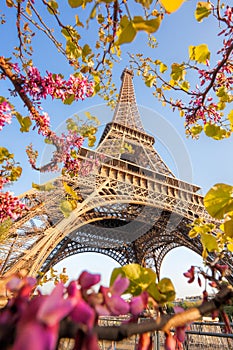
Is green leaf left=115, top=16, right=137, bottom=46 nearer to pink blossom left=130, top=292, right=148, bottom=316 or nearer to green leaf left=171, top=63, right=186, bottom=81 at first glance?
pink blossom left=130, top=292, right=148, bottom=316

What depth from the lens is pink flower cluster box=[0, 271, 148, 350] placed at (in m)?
0.23

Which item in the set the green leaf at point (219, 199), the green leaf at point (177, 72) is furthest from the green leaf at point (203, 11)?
the green leaf at point (219, 199)

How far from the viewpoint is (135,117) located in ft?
73.7

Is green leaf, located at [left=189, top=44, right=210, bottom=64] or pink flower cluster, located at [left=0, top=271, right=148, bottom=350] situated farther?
green leaf, located at [left=189, top=44, right=210, bottom=64]

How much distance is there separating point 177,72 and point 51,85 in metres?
0.99

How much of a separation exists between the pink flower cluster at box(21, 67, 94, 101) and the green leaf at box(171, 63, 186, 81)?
2.59 feet

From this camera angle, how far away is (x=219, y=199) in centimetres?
84

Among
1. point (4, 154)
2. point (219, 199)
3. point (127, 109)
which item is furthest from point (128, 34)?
point (127, 109)

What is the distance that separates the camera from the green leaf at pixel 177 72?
5.50 feet

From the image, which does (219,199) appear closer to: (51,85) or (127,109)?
(51,85)

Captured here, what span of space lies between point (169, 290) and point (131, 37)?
64 cm

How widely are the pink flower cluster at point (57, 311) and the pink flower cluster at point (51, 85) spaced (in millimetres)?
1679

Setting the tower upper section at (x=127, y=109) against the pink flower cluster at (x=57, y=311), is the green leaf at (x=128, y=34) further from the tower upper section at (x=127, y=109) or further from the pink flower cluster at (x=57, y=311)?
the tower upper section at (x=127, y=109)

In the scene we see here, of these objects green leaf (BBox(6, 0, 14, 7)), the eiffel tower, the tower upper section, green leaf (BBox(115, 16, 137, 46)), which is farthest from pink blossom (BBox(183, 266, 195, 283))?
the tower upper section
